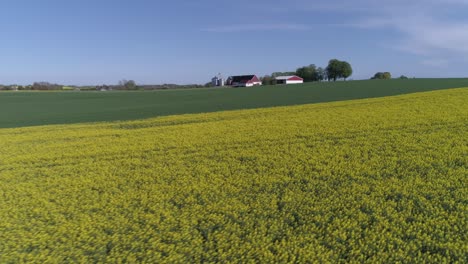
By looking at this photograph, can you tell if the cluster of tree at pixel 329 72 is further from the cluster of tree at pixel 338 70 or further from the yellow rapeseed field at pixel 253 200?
the yellow rapeseed field at pixel 253 200

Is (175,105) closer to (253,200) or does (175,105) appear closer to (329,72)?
(253,200)

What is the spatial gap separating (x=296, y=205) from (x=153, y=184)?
2.78 m

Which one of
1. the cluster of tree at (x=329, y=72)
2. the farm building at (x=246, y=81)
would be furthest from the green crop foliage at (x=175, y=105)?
the cluster of tree at (x=329, y=72)

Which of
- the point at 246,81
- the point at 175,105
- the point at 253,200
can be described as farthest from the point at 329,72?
the point at 253,200

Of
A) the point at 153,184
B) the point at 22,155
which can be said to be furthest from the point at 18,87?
the point at 153,184

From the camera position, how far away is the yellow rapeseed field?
311 cm

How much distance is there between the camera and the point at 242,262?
2922 millimetres

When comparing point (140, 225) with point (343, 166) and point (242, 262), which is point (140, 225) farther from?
point (343, 166)

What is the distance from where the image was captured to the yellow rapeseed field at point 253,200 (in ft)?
10.2

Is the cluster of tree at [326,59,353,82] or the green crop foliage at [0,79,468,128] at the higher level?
the cluster of tree at [326,59,353,82]

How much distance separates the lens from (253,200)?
427cm

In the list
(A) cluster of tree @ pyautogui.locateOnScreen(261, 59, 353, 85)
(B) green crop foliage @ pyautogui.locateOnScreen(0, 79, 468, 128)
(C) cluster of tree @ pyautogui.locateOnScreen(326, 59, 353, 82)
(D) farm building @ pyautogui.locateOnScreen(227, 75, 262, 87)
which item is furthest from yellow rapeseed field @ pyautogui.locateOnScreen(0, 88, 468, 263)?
(C) cluster of tree @ pyautogui.locateOnScreen(326, 59, 353, 82)

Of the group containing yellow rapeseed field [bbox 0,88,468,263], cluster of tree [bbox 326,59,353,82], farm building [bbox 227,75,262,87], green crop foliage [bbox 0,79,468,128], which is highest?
cluster of tree [bbox 326,59,353,82]

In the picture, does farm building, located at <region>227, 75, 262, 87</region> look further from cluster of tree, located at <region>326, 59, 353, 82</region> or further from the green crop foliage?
the green crop foliage
